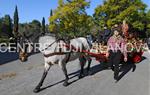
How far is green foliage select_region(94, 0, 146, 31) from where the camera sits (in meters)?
49.6

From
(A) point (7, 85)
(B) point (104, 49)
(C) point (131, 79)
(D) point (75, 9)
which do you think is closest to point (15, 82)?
(A) point (7, 85)

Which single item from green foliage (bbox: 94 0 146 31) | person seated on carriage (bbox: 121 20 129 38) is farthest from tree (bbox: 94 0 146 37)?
person seated on carriage (bbox: 121 20 129 38)

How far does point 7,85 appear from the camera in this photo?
1014cm

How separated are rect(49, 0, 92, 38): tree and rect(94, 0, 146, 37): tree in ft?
18.0

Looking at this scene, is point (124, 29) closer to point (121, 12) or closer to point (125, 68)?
point (125, 68)

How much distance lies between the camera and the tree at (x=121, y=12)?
49.6 meters

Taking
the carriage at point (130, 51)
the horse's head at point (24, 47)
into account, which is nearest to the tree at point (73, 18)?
the carriage at point (130, 51)

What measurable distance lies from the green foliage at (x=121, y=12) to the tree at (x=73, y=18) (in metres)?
5.49

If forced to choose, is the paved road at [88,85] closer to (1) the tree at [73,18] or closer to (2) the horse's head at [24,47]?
(2) the horse's head at [24,47]

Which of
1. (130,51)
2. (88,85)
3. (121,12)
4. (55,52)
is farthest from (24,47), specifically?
(121,12)

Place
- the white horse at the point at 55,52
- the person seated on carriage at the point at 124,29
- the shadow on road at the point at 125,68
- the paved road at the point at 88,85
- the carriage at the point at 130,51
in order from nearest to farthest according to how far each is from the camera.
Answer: the paved road at the point at 88,85 → the white horse at the point at 55,52 → the shadow on road at the point at 125,68 → the carriage at the point at 130,51 → the person seated on carriage at the point at 124,29

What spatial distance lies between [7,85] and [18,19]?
43.8 metres

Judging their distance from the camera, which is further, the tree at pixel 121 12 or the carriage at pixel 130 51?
the tree at pixel 121 12

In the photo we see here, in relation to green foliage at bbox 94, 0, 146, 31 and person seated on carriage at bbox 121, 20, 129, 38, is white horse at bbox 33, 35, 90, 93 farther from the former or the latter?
green foliage at bbox 94, 0, 146, 31
